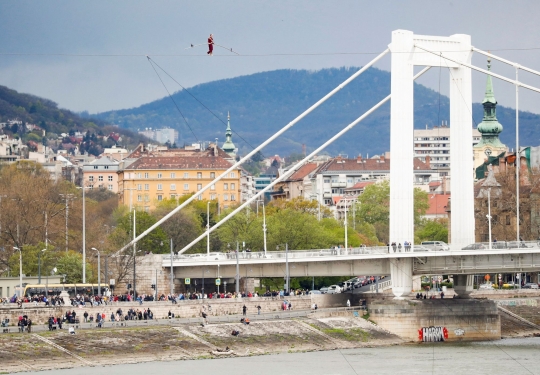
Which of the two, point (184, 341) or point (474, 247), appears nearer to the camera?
point (184, 341)

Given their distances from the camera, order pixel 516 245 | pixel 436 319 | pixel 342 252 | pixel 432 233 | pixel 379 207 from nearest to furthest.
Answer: pixel 516 245, pixel 436 319, pixel 342 252, pixel 432 233, pixel 379 207

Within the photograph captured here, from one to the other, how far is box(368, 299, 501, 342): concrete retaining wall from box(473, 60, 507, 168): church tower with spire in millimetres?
97304

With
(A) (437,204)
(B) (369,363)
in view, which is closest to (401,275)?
(B) (369,363)

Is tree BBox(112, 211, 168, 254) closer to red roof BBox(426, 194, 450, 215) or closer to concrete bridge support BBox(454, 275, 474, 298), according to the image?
concrete bridge support BBox(454, 275, 474, 298)

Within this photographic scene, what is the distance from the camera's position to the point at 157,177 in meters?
158

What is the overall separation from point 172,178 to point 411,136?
8868cm

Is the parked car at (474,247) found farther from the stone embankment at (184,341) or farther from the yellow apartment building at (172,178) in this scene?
the yellow apartment building at (172,178)

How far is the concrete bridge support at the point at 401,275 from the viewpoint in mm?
71812

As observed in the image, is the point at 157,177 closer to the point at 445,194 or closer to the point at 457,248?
the point at 445,194

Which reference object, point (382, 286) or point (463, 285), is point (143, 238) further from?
point (463, 285)

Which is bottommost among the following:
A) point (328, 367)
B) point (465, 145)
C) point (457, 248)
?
point (328, 367)

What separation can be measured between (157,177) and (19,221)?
5750cm

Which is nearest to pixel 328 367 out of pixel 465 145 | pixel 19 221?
pixel 465 145

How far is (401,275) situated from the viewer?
72.0m
